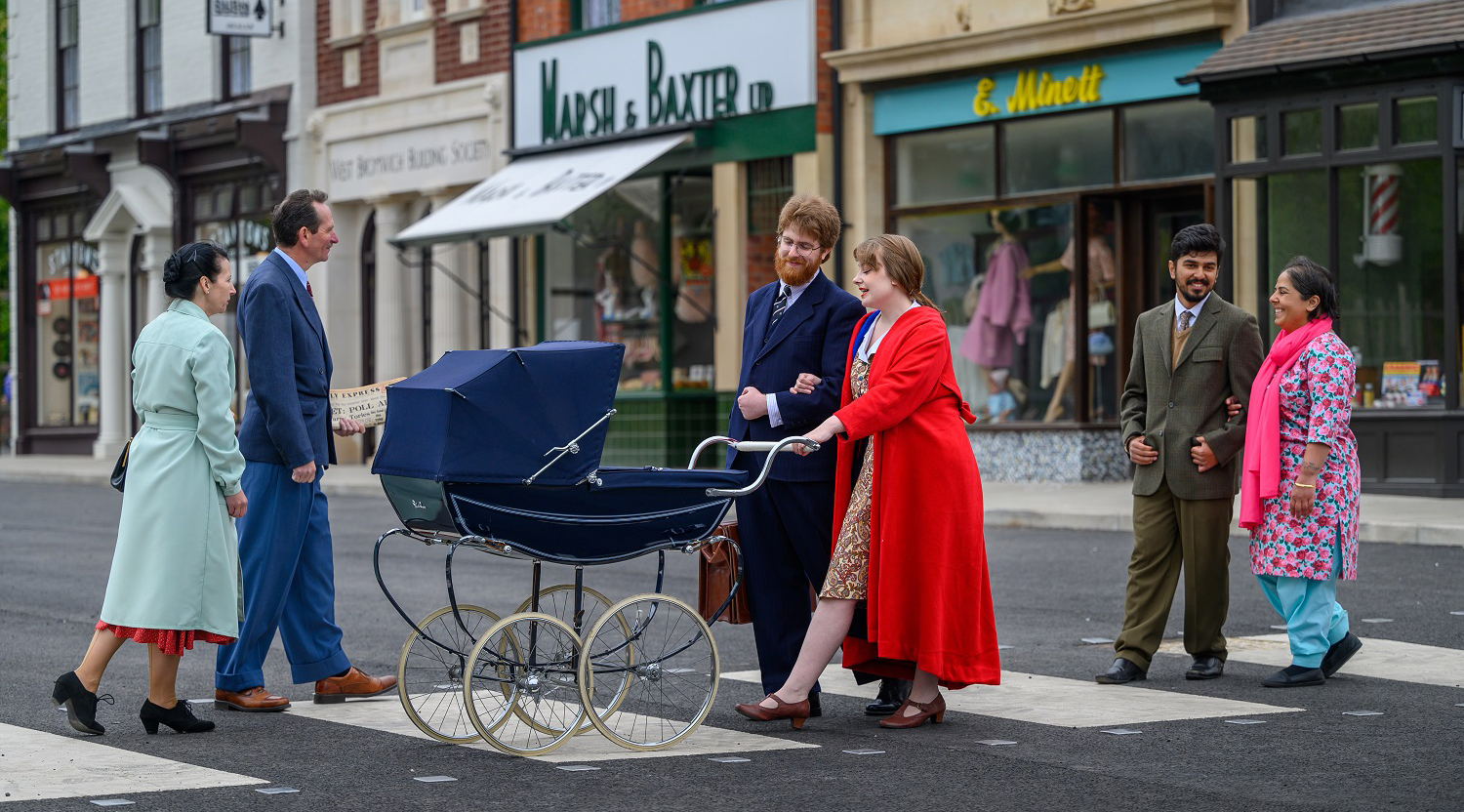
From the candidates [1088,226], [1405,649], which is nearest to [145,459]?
[1405,649]

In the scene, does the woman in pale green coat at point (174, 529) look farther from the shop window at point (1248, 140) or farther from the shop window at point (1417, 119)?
the shop window at point (1248, 140)

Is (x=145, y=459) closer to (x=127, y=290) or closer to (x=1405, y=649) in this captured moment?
(x=1405, y=649)

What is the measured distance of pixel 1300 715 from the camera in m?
7.15

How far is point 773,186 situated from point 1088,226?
4.42 meters

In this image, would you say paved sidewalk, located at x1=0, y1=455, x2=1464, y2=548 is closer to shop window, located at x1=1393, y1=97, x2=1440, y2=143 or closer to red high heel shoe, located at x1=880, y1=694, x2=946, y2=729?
shop window, located at x1=1393, y1=97, x2=1440, y2=143

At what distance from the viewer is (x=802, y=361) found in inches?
286

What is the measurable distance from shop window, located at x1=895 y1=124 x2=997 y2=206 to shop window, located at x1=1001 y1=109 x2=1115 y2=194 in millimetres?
257

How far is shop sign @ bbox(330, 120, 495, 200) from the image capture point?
2666 centimetres

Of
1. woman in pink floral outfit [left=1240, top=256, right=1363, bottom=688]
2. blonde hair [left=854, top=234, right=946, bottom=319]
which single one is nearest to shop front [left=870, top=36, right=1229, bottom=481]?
woman in pink floral outfit [left=1240, top=256, right=1363, bottom=688]

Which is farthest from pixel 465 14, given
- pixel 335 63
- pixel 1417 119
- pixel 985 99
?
pixel 1417 119

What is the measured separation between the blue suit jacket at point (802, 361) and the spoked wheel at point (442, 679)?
117cm

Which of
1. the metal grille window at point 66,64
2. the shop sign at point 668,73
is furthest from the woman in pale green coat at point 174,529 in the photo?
the metal grille window at point 66,64

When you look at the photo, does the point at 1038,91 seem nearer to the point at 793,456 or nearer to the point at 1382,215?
the point at 1382,215

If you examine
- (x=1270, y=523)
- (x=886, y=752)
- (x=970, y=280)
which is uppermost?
(x=970, y=280)
